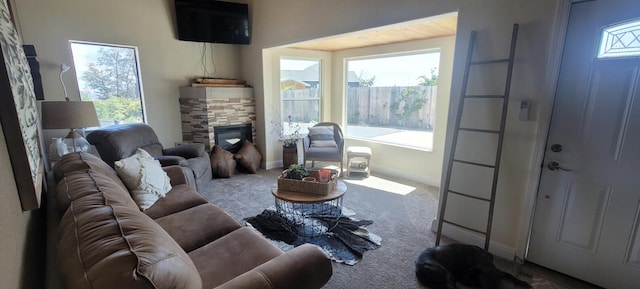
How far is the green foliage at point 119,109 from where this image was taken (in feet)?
13.0

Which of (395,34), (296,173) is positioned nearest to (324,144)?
(395,34)

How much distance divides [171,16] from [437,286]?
4.92m

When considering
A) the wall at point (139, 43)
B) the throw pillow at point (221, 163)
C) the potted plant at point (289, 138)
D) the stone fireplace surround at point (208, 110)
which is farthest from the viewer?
the potted plant at point (289, 138)

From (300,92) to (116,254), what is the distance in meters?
4.62

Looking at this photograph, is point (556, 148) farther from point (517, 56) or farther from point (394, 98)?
point (394, 98)

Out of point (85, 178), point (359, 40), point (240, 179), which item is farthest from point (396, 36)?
point (85, 178)

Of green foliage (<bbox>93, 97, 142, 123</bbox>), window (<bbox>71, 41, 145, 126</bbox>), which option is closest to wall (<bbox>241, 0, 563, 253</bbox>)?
window (<bbox>71, 41, 145, 126</bbox>)

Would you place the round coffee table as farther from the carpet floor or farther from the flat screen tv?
→ the flat screen tv

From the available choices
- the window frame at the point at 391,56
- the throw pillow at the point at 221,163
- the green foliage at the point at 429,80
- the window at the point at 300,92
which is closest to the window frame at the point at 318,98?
the window at the point at 300,92

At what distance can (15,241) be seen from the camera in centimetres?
93

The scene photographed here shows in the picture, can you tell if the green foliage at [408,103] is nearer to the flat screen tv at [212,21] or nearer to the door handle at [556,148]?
the door handle at [556,148]

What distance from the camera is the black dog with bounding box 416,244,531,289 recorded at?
1.96 meters

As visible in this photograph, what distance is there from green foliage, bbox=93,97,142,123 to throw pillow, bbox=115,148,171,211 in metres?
2.17

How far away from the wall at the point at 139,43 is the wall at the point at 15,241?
3.20m
